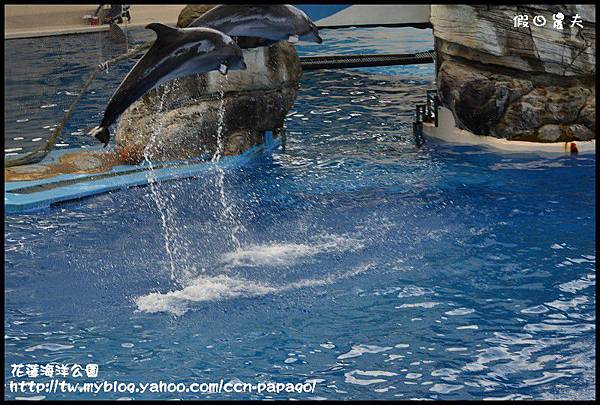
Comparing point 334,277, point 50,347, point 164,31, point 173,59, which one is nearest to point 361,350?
point 334,277

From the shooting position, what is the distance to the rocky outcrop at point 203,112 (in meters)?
11.4

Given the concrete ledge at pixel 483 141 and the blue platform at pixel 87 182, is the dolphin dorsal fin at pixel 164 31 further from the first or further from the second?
the concrete ledge at pixel 483 141

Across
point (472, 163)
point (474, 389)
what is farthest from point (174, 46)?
point (472, 163)

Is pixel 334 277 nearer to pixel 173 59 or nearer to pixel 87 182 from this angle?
pixel 173 59

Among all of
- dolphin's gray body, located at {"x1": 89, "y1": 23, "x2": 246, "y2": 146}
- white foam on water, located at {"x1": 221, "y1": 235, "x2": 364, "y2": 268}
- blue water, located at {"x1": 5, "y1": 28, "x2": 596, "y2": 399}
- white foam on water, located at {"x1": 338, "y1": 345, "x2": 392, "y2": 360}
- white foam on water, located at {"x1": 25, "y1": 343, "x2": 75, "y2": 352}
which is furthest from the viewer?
white foam on water, located at {"x1": 221, "y1": 235, "x2": 364, "y2": 268}

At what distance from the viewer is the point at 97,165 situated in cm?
1127

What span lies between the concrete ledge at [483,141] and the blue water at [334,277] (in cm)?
19

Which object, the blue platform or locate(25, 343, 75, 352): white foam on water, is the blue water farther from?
the blue platform

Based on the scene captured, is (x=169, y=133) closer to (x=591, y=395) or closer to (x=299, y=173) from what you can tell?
(x=299, y=173)

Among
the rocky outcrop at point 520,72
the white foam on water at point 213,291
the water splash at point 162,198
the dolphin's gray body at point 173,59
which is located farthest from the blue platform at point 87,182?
the dolphin's gray body at point 173,59

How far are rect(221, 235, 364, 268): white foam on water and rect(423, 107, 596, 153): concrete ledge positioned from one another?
144 inches

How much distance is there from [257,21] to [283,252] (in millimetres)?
1975

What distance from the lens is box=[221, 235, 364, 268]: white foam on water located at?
8.21 metres

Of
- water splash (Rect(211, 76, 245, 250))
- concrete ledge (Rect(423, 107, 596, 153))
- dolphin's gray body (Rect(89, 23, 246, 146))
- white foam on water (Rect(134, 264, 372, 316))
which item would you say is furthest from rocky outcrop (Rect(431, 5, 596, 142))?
dolphin's gray body (Rect(89, 23, 246, 146))
